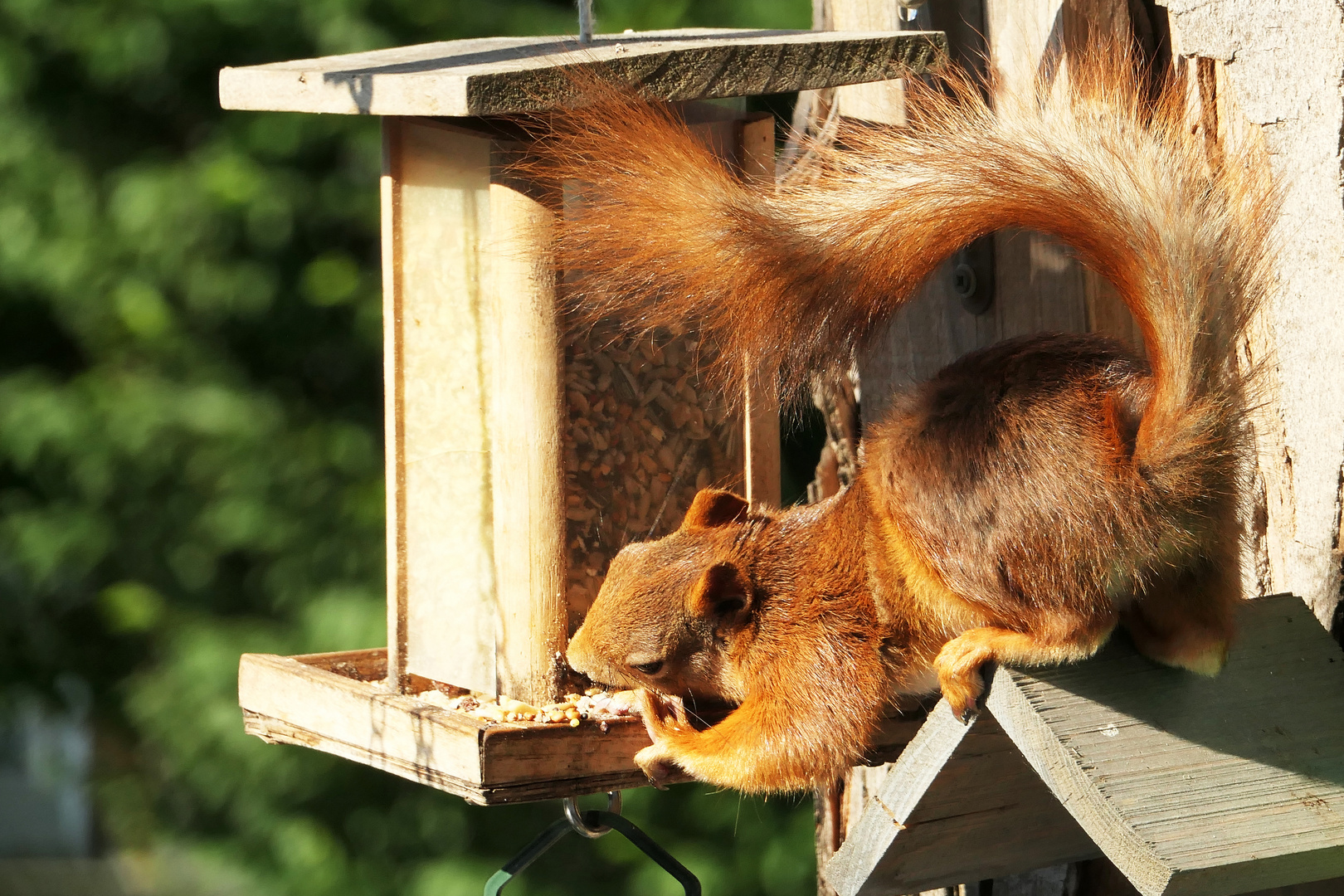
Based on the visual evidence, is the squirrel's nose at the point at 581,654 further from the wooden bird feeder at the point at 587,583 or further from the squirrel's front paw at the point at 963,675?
the squirrel's front paw at the point at 963,675

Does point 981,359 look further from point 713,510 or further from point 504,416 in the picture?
point 504,416

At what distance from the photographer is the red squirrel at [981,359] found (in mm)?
1068

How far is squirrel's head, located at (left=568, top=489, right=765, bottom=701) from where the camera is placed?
4.40 ft

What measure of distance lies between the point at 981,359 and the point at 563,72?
0.46 meters

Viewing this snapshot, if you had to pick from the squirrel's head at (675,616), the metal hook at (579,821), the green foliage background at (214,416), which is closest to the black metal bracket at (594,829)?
the metal hook at (579,821)

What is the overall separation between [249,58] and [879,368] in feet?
4.70

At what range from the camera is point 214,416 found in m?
2.55

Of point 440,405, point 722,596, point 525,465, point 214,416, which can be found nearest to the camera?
point 722,596

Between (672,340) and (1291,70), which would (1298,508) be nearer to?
(1291,70)

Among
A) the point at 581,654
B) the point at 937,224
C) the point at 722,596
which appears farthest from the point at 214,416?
the point at 937,224

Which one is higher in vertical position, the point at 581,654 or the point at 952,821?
the point at 581,654

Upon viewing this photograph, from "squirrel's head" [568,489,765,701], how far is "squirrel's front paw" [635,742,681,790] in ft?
0.32

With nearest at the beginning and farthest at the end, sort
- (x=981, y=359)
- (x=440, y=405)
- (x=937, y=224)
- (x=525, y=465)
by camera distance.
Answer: (x=937, y=224) → (x=981, y=359) → (x=525, y=465) → (x=440, y=405)

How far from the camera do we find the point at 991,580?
3.60 feet
